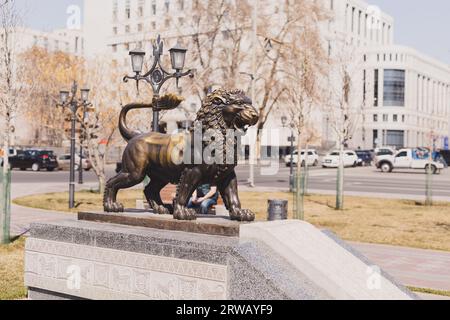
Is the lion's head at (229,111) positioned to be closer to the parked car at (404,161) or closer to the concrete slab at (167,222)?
the concrete slab at (167,222)

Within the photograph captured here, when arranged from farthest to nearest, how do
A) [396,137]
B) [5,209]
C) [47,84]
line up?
[396,137] < [47,84] < [5,209]

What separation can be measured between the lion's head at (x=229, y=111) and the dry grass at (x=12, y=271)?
3.29m

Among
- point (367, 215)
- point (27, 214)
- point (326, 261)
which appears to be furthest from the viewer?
point (367, 215)

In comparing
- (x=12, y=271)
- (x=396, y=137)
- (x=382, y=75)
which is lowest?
(x=12, y=271)

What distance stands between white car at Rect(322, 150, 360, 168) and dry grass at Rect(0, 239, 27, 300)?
36139mm

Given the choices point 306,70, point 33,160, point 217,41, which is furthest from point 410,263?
point 33,160

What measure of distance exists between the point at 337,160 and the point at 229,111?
40.0 m

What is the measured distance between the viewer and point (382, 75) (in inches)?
3066

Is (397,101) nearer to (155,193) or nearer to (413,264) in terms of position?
(413,264)

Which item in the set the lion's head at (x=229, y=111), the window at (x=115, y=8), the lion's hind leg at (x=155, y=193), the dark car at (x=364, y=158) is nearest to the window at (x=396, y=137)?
A: the dark car at (x=364, y=158)

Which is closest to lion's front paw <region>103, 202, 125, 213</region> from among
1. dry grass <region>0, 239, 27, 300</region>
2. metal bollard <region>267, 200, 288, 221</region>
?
dry grass <region>0, 239, 27, 300</region>

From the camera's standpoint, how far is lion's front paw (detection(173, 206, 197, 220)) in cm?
580
